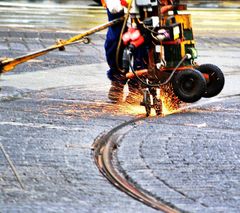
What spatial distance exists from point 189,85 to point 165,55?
1.54 ft

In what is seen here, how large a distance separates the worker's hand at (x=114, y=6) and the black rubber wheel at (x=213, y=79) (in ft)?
4.01

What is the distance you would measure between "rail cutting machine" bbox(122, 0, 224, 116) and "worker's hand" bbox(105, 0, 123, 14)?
168 mm

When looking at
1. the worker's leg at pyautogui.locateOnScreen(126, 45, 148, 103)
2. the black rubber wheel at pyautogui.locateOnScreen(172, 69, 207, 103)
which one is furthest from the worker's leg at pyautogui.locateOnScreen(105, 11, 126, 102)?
the black rubber wheel at pyautogui.locateOnScreen(172, 69, 207, 103)

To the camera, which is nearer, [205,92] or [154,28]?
[154,28]

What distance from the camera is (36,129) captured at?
25.4 ft

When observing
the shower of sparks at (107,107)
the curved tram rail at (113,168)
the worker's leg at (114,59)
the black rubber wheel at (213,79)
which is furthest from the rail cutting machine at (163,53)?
the curved tram rail at (113,168)

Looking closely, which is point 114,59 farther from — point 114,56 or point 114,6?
point 114,6

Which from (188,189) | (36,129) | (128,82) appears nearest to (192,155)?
(188,189)

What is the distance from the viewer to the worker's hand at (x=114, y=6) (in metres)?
A: 8.62

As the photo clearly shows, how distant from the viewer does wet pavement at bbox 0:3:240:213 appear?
18.0 feet

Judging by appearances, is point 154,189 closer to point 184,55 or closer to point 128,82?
point 184,55

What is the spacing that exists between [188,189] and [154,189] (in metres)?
0.24

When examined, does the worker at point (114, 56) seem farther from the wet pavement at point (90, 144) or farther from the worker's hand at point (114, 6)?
the wet pavement at point (90, 144)

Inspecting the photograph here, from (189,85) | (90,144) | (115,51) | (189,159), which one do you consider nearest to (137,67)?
(115,51)
